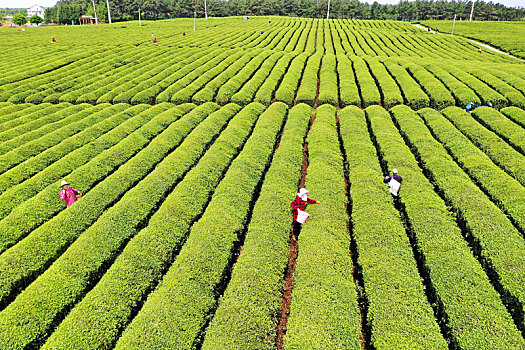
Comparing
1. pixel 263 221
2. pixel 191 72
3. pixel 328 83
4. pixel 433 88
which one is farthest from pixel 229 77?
pixel 263 221

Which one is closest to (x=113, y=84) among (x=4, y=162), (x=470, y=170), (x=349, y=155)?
(x=4, y=162)

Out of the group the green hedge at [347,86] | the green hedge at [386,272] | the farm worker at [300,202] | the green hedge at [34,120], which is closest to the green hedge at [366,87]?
the green hedge at [347,86]

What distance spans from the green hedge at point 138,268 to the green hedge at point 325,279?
4.77 metres

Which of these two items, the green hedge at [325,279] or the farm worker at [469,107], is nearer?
the green hedge at [325,279]

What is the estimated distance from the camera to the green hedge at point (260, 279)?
877 centimetres

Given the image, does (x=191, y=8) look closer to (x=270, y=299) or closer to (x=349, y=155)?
(x=349, y=155)

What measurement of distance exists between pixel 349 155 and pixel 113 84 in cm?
2568

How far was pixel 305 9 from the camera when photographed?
5433 inches

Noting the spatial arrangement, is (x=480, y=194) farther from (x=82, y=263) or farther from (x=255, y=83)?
(x=255, y=83)

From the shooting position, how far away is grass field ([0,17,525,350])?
9133 mm

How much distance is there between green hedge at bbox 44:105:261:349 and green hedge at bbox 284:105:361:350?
15.6ft

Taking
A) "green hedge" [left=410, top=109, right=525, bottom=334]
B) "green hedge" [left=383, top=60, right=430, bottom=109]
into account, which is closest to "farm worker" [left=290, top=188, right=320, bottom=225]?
"green hedge" [left=410, top=109, right=525, bottom=334]

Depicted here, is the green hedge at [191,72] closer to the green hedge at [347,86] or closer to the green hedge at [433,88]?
the green hedge at [347,86]

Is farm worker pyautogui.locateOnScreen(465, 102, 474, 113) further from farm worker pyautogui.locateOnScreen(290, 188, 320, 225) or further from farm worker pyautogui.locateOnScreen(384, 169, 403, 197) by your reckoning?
farm worker pyautogui.locateOnScreen(290, 188, 320, 225)
